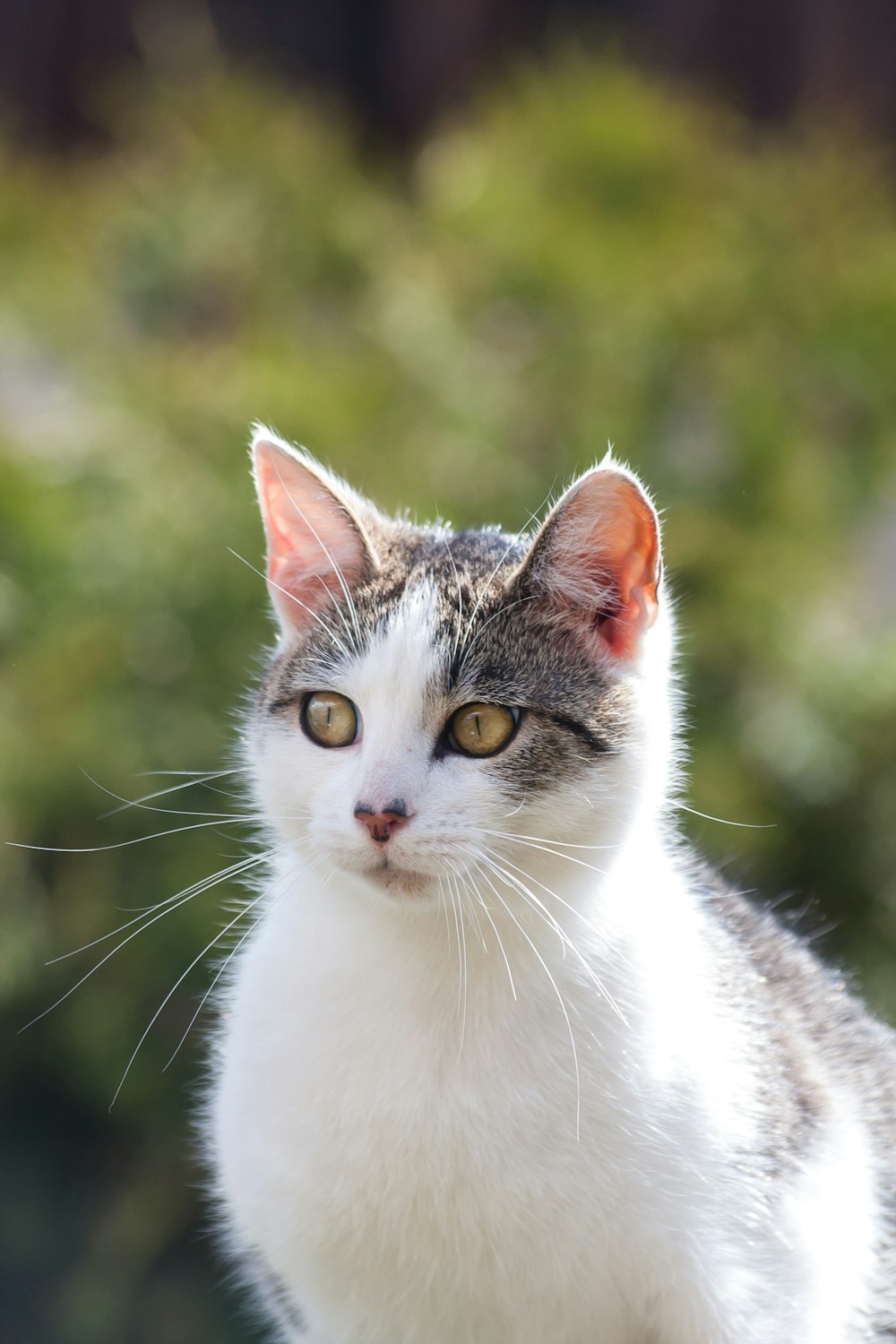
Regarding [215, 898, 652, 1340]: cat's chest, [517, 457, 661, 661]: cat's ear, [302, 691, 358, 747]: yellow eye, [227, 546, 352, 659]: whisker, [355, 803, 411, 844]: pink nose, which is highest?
[517, 457, 661, 661]: cat's ear

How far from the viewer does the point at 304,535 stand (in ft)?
5.11

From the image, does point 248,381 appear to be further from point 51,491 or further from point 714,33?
point 714,33

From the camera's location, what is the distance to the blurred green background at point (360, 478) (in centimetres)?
273

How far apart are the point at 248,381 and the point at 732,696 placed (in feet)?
4.08

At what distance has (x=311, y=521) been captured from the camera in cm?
154

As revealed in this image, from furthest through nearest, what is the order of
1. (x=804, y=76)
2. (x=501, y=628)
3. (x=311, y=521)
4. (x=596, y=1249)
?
(x=804, y=76) → (x=311, y=521) → (x=501, y=628) → (x=596, y=1249)

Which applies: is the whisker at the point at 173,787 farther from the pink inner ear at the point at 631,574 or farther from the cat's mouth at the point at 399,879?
the pink inner ear at the point at 631,574

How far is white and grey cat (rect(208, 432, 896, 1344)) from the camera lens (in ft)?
4.31

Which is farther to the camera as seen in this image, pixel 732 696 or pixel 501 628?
pixel 732 696

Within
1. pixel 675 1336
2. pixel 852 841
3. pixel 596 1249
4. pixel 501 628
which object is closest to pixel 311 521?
pixel 501 628

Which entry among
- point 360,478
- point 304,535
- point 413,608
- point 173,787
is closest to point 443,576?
point 413,608

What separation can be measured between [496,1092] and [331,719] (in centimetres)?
41

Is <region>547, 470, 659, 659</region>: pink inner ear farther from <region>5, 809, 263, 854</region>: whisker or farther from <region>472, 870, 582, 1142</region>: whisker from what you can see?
<region>5, 809, 263, 854</region>: whisker

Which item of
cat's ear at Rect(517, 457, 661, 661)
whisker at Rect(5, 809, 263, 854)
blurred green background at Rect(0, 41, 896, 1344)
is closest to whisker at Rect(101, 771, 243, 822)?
whisker at Rect(5, 809, 263, 854)
